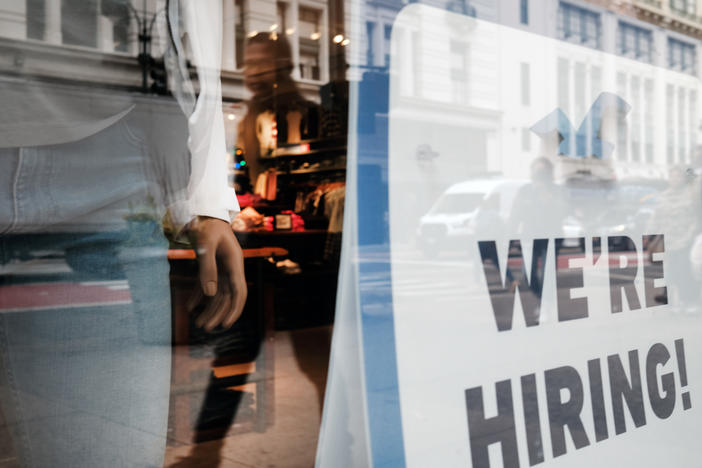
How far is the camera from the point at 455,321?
3.83ft

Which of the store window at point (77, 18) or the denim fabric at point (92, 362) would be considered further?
the store window at point (77, 18)

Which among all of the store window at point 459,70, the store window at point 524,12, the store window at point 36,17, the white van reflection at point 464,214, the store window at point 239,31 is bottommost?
the white van reflection at point 464,214

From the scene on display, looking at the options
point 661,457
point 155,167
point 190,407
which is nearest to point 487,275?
point 155,167

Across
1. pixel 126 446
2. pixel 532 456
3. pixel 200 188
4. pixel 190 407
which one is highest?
pixel 200 188

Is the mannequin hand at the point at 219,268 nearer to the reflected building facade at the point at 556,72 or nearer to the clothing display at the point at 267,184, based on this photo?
the reflected building facade at the point at 556,72

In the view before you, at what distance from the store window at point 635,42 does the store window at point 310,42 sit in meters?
1.89

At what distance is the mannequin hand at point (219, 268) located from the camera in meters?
1.07

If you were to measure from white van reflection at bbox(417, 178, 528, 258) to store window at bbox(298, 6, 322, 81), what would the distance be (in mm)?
2273

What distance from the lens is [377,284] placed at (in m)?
1.08

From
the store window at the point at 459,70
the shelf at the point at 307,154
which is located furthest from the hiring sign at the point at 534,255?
the shelf at the point at 307,154

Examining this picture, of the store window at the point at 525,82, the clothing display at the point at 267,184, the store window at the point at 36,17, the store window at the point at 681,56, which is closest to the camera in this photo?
the store window at the point at 36,17

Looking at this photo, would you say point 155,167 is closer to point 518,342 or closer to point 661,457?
point 518,342

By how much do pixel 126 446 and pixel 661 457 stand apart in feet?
4.02

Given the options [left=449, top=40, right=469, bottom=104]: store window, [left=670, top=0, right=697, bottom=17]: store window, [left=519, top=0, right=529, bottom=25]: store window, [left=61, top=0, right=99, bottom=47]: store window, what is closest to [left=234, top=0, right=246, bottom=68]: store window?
[left=670, top=0, right=697, bottom=17]: store window
